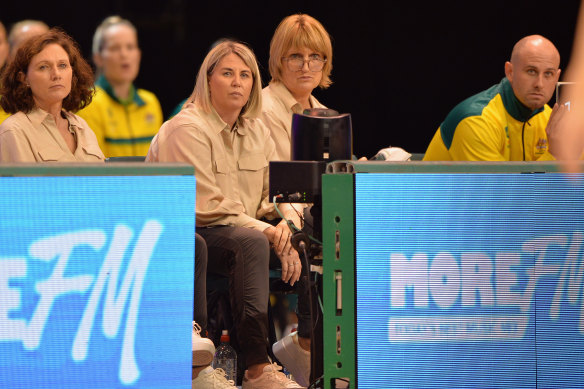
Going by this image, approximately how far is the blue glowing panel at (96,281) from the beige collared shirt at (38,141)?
3.53ft

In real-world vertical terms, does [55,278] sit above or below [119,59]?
below

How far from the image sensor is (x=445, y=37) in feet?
23.3

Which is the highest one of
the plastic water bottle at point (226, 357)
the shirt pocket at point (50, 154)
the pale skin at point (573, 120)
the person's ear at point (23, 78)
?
the person's ear at point (23, 78)

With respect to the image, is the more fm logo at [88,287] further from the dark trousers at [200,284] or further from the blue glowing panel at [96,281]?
the dark trousers at [200,284]

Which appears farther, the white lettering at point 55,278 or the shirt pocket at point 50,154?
the shirt pocket at point 50,154

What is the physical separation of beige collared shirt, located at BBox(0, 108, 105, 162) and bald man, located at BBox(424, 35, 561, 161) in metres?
1.72

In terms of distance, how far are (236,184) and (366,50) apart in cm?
334

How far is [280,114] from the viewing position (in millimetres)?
4574

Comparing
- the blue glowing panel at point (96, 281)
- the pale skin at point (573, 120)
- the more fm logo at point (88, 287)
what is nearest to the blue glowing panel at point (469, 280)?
the pale skin at point (573, 120)

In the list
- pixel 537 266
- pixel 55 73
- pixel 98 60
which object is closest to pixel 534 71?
pixel 537 266

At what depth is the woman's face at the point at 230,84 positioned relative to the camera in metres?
4.07

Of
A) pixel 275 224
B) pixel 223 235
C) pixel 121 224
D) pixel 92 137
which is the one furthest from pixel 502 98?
pixel 121 224

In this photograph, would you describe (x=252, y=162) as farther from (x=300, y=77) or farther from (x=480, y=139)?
(x=480, y=139)

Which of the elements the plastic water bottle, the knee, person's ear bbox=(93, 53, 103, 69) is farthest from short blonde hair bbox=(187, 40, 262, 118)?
person's ear bbox=(93, 53, 103, 69)
